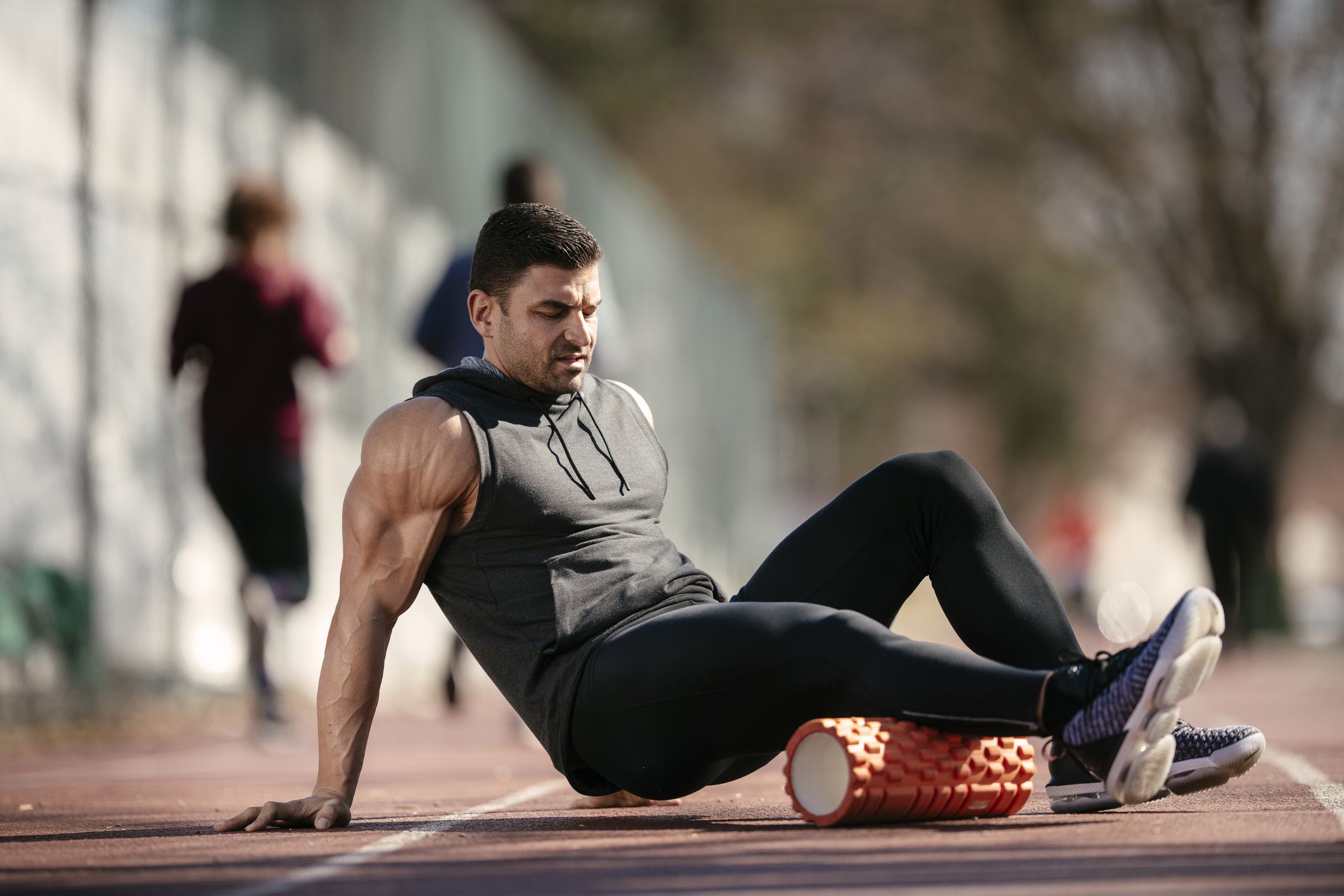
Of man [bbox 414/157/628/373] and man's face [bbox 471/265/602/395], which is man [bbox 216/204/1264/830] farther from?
man [bbox 414/157/628/373]

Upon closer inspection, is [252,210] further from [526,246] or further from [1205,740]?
[1205,740]

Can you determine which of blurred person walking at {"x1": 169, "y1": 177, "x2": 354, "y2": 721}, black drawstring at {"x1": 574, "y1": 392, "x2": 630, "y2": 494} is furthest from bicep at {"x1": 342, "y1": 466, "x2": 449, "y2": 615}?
blurred person walking at {"x1": 169, "y1": 177, "x2": 354, "y2": 721}

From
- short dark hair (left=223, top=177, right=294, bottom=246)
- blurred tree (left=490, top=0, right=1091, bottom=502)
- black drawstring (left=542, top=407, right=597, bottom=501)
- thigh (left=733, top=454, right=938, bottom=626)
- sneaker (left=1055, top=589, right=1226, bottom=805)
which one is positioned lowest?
sneaker (left=1055, top=589, right=1226, bottom=805)

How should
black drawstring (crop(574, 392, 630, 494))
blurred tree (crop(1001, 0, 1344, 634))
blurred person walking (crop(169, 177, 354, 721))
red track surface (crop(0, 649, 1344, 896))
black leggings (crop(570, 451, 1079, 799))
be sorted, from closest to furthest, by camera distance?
red track surface (crop(0, 649, 1344, 896)) < black leggings (crop(570, 451, 1079, 799)) < black drawstring (crop(574, 392, 630, 494)) < blurred person walking (crop(169, 177, 354, 721)) < blurred tree (crop(1001, 0, 1344, 634))

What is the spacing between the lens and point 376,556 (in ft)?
15.2

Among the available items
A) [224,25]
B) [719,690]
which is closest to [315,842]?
[719,690]

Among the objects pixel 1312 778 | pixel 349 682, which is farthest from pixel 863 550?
pixel 1312 778

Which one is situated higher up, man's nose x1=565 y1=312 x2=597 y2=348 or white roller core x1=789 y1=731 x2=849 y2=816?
man's nose x1=565 y1=312 x2=597 y2=348

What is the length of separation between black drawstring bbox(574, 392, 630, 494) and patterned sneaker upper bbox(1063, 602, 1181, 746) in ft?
4.05

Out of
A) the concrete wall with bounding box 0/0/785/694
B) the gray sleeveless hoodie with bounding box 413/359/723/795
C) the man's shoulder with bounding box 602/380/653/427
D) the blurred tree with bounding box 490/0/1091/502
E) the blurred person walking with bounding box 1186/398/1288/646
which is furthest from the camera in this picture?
the blurred tree with bounding box 490/0/1091/502

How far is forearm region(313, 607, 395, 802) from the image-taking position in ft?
15.2

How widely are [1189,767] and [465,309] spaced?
4.66 metres

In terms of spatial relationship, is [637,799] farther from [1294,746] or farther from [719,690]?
[1294,746]

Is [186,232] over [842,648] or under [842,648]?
over
